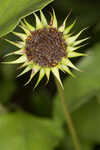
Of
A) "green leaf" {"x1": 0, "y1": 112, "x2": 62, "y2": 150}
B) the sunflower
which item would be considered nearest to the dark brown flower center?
the sunflower

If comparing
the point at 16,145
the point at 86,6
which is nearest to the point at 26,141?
the point at 16,145

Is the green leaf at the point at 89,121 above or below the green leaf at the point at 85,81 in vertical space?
below

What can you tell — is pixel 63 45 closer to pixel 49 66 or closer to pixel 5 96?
pixel 49 66

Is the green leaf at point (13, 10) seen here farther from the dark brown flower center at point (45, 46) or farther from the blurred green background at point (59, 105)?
the blurred green background at point (59, 105)

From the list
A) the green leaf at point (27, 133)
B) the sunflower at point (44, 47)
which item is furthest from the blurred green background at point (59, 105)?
the sunflower at point (44, 47)

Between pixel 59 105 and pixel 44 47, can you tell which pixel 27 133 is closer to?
pixel 59 105
